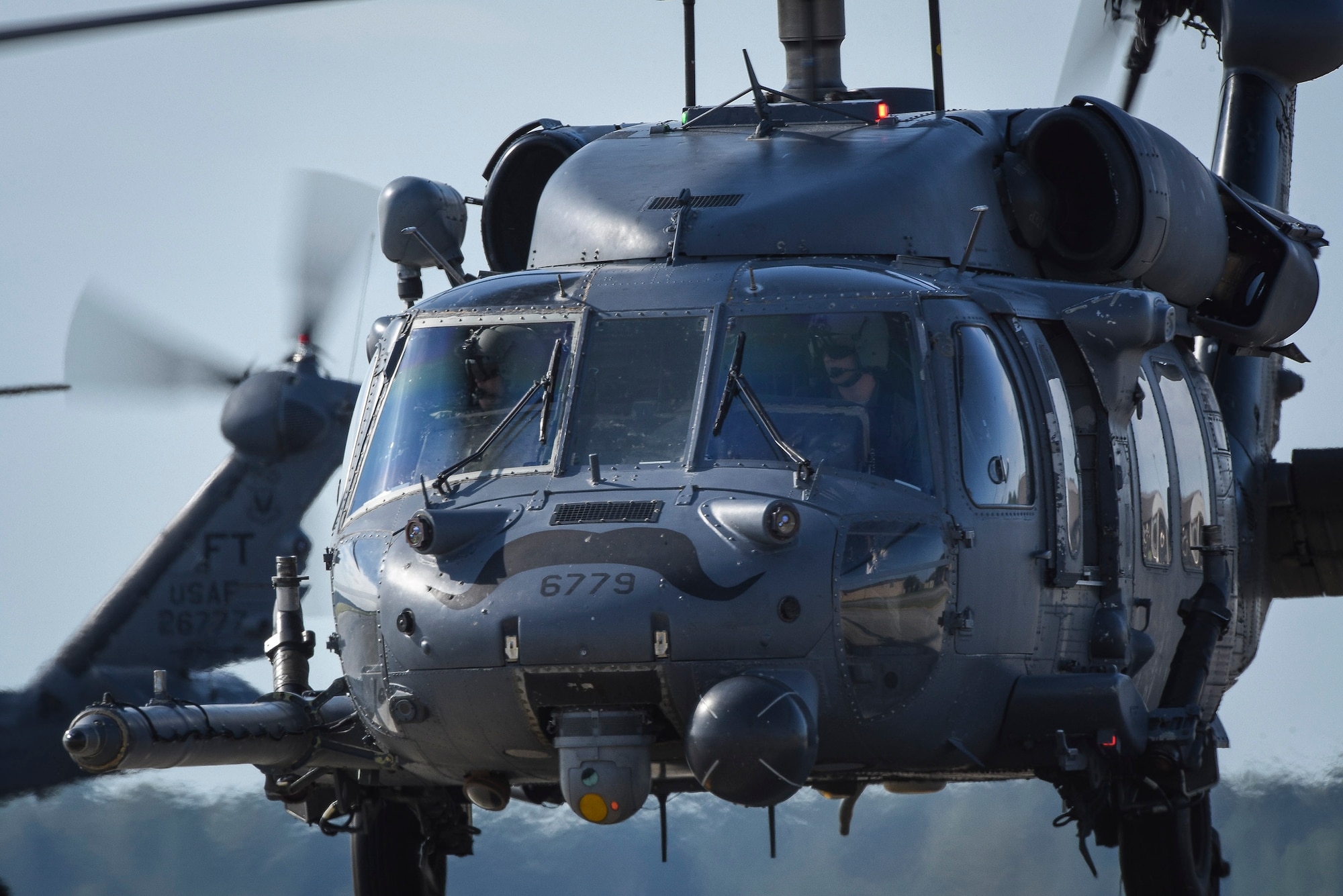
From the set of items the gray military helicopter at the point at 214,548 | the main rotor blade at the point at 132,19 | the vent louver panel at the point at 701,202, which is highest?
the main rotor blade at the point at 132,19

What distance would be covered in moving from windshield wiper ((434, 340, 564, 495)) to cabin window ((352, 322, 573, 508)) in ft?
0.04

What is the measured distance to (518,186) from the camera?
967 cm

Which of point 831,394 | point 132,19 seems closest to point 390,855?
point 831,394

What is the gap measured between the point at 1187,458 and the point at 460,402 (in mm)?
3187

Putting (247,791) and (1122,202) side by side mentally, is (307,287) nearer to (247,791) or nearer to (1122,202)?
(247,791)

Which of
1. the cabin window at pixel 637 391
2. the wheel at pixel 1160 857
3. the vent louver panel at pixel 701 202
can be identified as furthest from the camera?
the wheel at pixel 1160 857

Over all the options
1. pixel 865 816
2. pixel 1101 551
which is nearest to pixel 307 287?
pixel 865 816

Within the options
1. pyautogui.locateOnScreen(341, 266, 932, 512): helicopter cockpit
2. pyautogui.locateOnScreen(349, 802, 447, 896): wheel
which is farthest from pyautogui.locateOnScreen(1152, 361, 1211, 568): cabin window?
pyautogui.locateOnScreen(349, 802, 447, 896): wheel

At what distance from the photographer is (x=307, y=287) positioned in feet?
66.1

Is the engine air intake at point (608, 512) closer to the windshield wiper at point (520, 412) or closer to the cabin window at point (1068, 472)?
the windshield wiper at point (520, 412)

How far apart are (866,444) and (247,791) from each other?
10422 millimetres

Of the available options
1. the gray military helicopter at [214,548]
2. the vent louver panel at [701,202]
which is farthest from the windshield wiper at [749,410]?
the gray military helicopter at [214,548]

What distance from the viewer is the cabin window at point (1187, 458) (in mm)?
8555

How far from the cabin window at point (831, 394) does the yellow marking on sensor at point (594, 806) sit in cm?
115
